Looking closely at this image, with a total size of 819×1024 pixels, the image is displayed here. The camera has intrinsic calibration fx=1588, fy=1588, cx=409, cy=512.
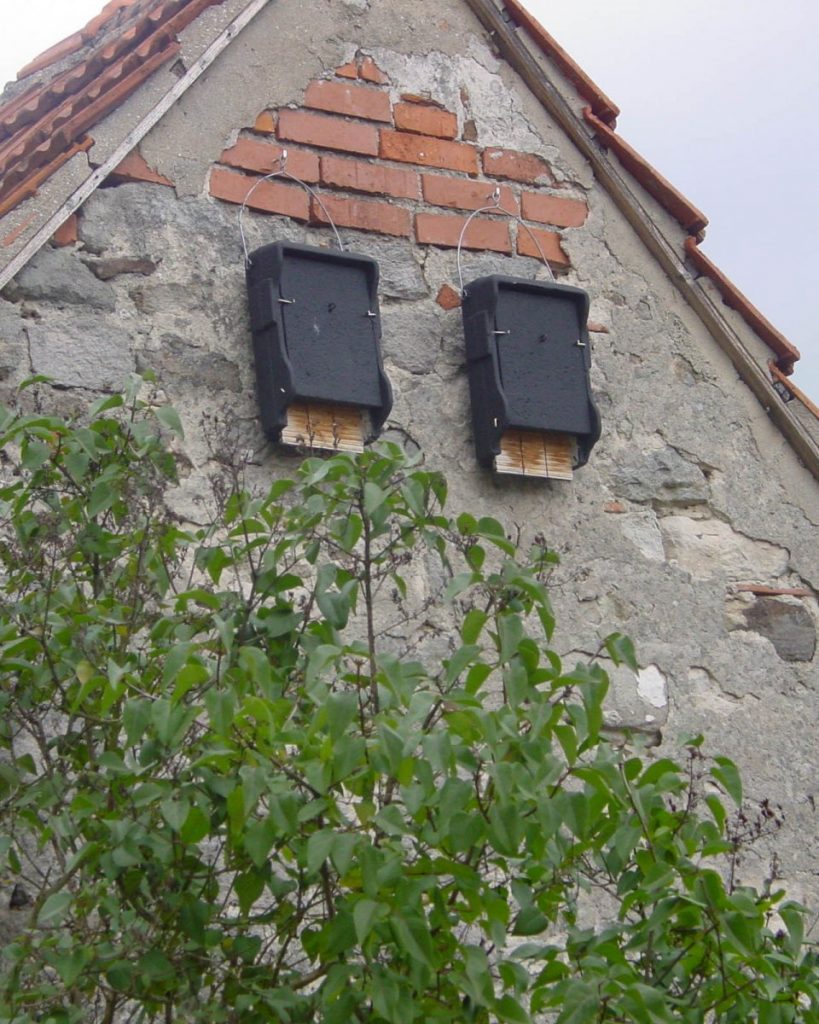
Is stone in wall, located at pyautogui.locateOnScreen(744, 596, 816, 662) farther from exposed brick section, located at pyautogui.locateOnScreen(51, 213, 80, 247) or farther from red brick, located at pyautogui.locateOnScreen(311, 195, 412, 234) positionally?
exposed brick section, located at pyautogui.locateOnScreen(51, 213, 80, 247)

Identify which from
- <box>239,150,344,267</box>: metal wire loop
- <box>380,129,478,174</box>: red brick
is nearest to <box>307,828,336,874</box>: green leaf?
<box>239,150,344,267</box>: metal wire loop

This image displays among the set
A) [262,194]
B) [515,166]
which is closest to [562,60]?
[515,166]

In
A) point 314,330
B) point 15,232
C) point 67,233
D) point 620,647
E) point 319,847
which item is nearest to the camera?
point 319,847

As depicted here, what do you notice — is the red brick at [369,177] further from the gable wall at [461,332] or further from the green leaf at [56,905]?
the green leaf at [56,905]

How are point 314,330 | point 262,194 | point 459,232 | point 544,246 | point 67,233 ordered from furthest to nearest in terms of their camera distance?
point 544,246, point 459,232, point 262,194, point 314,330, point 67,233

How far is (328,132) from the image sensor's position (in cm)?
404

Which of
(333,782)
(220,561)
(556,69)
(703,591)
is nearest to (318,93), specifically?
(556,69)

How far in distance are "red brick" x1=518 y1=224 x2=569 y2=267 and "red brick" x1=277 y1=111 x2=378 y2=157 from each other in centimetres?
45

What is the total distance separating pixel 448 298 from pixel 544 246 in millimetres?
361

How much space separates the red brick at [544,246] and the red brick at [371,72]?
0.53m

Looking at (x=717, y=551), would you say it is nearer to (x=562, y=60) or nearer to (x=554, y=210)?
(x=554, y=210)

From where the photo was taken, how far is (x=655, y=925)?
7.54ft

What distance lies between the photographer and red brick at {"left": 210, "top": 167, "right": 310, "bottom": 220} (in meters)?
3.86

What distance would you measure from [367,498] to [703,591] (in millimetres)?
1923
